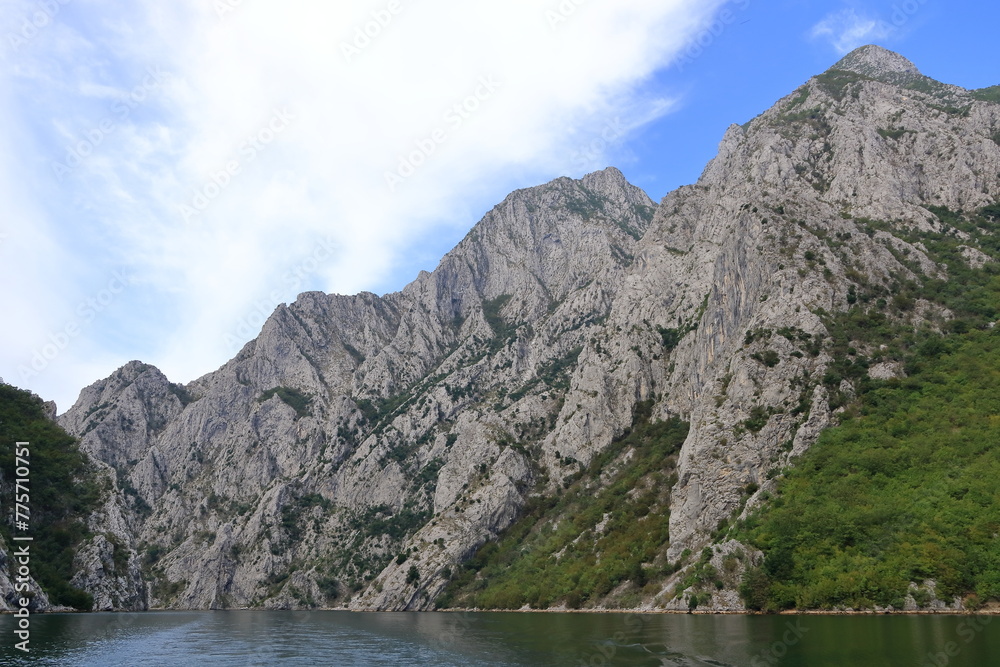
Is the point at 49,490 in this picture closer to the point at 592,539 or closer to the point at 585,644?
the point at 592,539

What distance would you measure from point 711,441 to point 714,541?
21.3 meters

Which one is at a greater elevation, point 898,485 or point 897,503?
point 898,485

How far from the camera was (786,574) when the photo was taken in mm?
89500

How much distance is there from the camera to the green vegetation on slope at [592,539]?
132 m

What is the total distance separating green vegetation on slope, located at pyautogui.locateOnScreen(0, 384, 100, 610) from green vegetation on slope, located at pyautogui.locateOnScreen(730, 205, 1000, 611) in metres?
A: 125

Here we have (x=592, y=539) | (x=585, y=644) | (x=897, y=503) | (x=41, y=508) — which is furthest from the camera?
(x=592, y=539)

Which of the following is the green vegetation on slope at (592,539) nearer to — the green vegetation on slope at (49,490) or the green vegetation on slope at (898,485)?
the green vegetation on slope at (898,485)

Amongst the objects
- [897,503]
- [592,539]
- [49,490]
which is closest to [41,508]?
[49,490]

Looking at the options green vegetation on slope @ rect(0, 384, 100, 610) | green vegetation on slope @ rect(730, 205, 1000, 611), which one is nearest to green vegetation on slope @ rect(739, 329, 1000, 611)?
green vegetation on slope @ rect(730, 205, 1000, 611)

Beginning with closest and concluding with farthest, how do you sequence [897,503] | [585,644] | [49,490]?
[585,644] < [897,503] < [49,490]

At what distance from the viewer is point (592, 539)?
152000 millimetres

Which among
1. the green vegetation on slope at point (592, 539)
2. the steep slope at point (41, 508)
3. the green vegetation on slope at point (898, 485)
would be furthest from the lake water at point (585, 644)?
the green vegetation on slope at point (592, 539)

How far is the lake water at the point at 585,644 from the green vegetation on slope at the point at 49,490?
34.3 m

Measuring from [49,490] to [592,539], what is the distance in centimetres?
12010
